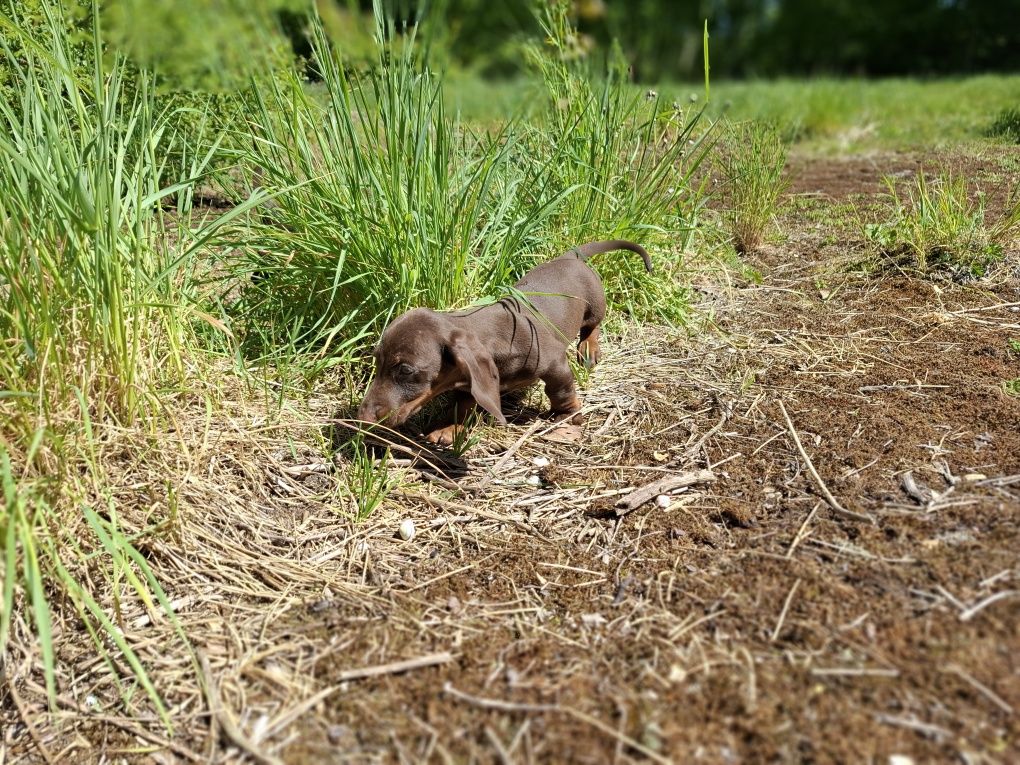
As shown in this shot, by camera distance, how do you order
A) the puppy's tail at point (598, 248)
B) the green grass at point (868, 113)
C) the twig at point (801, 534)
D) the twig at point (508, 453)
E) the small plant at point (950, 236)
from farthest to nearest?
the green grass at point (868, 113), the small plant at point (950, 236), the puppy's tail at point (598, 248), the twig at point (508, 453), the twig at point (801, 534)

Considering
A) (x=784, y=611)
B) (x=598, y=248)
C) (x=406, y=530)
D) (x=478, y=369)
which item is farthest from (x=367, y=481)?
(x=598, y=248)

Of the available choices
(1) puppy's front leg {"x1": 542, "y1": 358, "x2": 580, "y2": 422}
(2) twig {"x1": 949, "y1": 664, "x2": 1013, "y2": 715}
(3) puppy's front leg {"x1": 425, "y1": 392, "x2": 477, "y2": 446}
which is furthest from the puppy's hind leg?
(2) twig {"x1": 949, "y1": 664, "x2": 1013, "y2": 715}

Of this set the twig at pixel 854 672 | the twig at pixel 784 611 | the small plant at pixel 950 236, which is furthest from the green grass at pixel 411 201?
the twig at pixel 854 672

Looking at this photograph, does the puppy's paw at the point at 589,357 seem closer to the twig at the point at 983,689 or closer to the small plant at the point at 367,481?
the small plant at the point at 367,481

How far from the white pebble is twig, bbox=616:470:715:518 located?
674 millimetres

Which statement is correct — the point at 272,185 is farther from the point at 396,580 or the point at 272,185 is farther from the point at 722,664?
the point at 722,664

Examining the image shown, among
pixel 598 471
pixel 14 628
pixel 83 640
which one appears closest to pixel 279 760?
pixel 83 640

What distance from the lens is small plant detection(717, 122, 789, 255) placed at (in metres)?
4.40

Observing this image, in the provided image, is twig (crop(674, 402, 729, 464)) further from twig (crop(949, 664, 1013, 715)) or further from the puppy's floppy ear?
twig (crop(949, 664, 1013, 715))

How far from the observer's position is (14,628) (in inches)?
82.7

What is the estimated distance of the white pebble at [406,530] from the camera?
2.53 m

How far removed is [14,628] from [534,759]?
145 centimetres

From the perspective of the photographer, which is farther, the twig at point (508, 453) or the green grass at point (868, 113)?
the green grass at point (868, 113)

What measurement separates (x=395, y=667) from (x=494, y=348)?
4.33 ft
